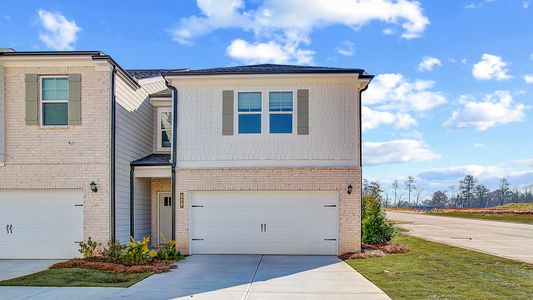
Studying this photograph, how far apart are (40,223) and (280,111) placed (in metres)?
7.90

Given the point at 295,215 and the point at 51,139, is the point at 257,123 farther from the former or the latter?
the point at 51,139

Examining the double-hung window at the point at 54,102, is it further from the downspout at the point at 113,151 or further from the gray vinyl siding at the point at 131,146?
the gray vinyl siding at the point at 131,146

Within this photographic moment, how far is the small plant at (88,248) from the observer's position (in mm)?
13547

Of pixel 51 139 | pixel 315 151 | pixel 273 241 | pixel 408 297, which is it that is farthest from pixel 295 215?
pixel 51 139

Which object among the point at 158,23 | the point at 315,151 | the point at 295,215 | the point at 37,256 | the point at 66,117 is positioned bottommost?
the point at 37,256

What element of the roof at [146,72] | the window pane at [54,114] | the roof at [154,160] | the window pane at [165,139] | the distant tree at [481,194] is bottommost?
the distant tree at [481,194]

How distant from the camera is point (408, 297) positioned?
8.38 m

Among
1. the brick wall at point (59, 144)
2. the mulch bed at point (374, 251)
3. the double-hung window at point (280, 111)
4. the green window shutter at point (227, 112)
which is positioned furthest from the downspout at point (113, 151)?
the mulch bed at point (374, 251)

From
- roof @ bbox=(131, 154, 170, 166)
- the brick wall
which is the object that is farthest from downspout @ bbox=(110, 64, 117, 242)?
roof @ bbox=(131, 154, 170, 166)

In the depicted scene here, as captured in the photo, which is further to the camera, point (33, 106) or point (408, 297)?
point (33, 106)

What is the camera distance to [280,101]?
14.7m

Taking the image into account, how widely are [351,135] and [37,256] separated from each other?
10.0 meters

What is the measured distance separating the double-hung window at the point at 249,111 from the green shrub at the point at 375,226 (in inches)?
222

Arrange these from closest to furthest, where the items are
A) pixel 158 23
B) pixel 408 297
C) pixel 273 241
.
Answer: pixel 408 297, pixel 158 23, pixel 273 241
